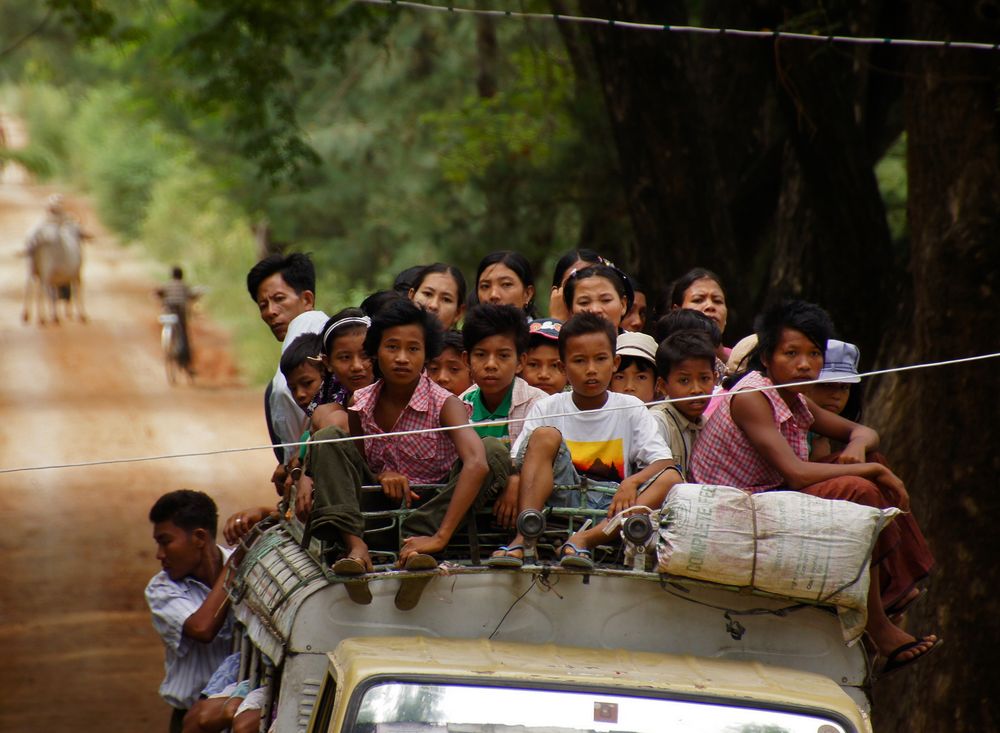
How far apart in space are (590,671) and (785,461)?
117cm

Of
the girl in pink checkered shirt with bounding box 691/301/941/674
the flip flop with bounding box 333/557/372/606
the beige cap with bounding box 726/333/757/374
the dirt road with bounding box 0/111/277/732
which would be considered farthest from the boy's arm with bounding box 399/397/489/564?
the dirt road with bounding box 0/111/277/732

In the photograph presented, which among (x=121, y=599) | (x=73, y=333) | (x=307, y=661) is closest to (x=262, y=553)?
(x=307, y=661)

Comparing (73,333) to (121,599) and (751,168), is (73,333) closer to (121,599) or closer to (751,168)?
(121,599)

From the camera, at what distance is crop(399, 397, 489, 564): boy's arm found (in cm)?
400

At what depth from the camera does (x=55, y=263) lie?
2433 centimetres

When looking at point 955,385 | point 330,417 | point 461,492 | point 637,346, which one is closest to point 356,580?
point 461,492

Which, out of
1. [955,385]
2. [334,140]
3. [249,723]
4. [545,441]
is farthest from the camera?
[334,140]

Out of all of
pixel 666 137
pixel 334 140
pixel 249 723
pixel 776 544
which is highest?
pixel 334 140

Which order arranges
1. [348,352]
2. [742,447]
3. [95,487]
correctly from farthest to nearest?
1. [95,487]
2. [348,352]
3. [742,447]

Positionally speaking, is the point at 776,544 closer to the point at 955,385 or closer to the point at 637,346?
the point at 637,346

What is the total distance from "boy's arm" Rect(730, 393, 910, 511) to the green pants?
2.56ft

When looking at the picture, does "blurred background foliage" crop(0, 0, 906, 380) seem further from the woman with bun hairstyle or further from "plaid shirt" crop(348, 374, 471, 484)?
"plaid shirt" crop(348, 374, 471, 484)

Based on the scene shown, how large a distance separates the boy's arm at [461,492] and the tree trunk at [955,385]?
3135 millimetres

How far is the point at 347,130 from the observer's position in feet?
74.0
